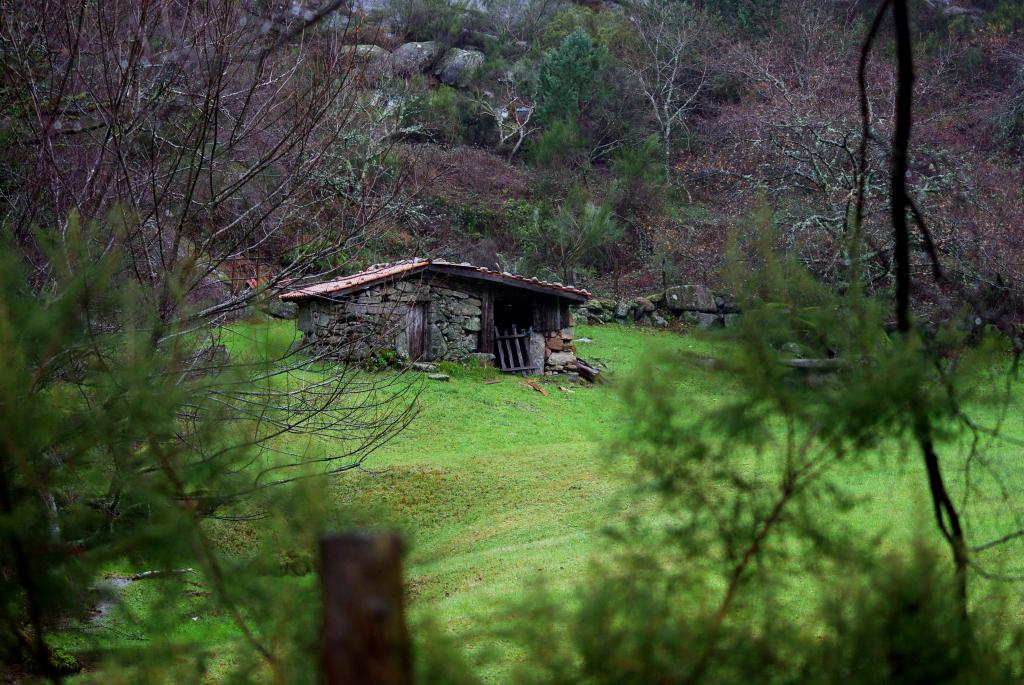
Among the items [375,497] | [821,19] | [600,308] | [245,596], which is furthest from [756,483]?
[821,19]

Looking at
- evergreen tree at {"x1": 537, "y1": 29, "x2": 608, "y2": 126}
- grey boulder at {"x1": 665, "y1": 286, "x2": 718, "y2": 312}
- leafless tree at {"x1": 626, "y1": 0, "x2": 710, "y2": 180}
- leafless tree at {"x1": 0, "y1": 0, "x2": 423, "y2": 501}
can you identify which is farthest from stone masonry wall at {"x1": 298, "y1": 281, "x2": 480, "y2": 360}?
leafless tree at {"x1": 626, "y1": 0, "x2": 710, "y2": 180}

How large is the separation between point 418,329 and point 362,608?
17.4m

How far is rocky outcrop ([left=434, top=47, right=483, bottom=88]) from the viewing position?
34938 mm

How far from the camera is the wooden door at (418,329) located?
1808 centimetres

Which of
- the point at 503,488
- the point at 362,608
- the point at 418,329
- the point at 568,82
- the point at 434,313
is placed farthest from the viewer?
the point at 568,82

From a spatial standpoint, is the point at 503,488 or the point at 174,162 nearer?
the point at 174,162

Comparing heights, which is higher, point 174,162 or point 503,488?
point 174,162

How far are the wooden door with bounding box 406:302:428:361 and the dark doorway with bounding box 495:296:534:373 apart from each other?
199cm

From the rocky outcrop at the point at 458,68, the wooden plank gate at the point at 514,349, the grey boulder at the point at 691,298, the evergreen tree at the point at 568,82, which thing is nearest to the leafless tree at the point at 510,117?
the evergreen tree at the point at 568,82

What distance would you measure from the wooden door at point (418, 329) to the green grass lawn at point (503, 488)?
85cm

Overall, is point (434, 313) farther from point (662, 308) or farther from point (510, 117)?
point (510, 117)

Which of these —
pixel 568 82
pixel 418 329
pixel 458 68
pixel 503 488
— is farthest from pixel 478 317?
pixel 458 68

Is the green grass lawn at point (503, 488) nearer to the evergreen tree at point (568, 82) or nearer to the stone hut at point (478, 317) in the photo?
the stone hut at point (478, 317)

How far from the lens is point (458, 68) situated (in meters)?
35.4
